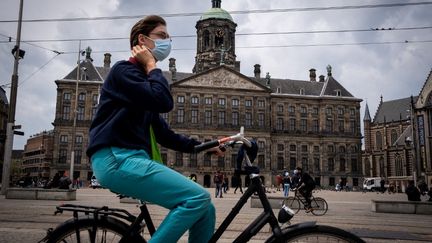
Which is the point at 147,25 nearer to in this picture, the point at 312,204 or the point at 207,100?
the point at 312,204

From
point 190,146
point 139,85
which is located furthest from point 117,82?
point 190,146

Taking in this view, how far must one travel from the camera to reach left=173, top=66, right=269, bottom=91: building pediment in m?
60.2

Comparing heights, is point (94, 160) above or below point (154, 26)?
below

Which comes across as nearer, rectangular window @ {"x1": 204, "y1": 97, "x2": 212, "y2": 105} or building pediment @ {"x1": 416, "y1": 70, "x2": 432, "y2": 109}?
building pediment @ {"x1": 416, "y1": 70, "x2": 432, "y2": 109}

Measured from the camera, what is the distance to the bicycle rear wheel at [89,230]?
2.47 m

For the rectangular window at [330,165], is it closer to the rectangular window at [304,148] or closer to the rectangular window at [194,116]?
the rectangular window at [304,148]

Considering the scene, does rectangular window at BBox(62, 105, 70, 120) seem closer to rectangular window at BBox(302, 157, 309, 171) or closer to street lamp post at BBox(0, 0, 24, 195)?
rectangular window at BBox(302, 157, 309, 171)

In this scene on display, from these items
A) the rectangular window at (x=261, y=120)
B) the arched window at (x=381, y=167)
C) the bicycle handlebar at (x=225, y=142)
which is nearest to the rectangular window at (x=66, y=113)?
the rectangular window at (x=261, y=120)

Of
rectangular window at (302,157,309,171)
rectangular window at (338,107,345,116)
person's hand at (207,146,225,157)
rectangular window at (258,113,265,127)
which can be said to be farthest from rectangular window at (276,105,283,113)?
person's hand at (207,146,225,157)

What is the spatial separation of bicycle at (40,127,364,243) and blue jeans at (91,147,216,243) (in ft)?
0.64

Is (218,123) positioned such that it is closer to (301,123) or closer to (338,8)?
(301,123)

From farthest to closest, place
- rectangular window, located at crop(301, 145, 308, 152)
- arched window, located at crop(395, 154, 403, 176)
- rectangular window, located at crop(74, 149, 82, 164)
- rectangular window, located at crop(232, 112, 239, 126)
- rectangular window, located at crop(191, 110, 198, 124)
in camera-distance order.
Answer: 1. arched window, located at crop(395, 154, 403, 176)
2. rectangular window, located at crop(301, 145, 308, 152)
3. rectangular window, located at crop(232, 112, 239, 126)
4. rectangular window, located at crop(191, 110, 198, 124)
5. rectangular window, located at crop(74, 149, 82, 164)

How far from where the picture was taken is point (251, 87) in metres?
62.0

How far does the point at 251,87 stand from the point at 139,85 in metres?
60.2
